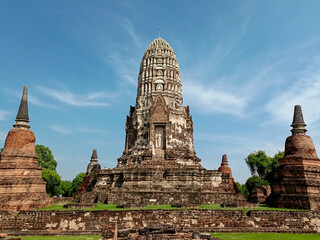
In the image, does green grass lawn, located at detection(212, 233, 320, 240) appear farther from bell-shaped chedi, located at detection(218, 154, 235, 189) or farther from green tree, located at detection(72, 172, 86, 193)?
green tree, located at detection(72, 172, 86, 193)

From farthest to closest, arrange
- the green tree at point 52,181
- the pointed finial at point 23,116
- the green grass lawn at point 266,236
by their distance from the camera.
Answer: the green tree at point 52,181 < the pointed finial at point 23,116 < the green grass lawn at point 266,236

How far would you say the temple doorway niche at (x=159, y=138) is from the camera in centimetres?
2895

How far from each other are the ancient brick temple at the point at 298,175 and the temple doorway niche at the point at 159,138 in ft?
38.5

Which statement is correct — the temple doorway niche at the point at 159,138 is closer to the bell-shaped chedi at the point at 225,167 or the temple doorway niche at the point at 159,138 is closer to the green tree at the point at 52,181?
the bell-shaped chedi at the point at 225,167

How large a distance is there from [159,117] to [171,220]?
47.0 feet

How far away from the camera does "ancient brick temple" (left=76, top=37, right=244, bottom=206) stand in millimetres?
22163

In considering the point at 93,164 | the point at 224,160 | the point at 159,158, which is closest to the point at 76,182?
the point at 93,164

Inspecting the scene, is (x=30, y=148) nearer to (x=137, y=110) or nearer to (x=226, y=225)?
(x=137, y=110)

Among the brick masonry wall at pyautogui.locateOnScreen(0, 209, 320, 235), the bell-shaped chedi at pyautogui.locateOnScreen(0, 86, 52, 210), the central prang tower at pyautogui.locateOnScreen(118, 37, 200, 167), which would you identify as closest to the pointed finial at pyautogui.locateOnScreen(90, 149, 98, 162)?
the central prang tower at pyautogui.locateOnScreen(118, 37, 200, 167)

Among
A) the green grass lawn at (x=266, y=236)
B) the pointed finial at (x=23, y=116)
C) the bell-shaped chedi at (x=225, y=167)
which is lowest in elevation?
the green grass lawn at (x=266, y=236)

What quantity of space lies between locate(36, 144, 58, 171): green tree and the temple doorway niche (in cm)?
3277

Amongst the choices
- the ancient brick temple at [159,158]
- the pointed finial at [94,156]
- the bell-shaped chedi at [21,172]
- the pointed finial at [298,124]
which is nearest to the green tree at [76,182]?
the pointed finial at [94,156]

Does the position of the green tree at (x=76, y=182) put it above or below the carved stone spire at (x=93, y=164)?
below

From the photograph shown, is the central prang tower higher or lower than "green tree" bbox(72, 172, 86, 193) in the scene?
Answer: higher
